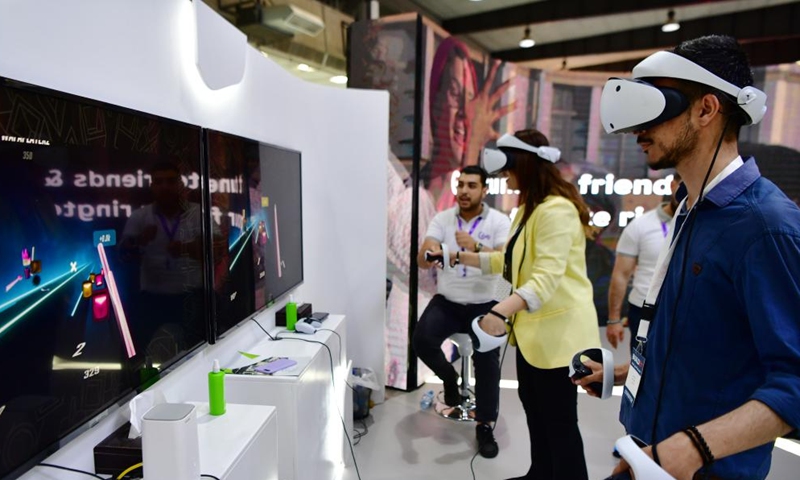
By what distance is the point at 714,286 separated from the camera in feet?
3.24

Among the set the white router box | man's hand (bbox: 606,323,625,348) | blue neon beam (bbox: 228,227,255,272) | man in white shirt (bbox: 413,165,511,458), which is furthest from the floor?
the white router box

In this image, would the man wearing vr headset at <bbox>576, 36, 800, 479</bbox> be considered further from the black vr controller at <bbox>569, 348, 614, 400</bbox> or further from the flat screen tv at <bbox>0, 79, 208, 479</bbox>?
the flat screen tv at <bbox>0, 79, 208, 479</bbox>

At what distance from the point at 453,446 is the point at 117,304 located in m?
2.27

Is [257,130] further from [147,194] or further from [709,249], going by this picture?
[709,249]

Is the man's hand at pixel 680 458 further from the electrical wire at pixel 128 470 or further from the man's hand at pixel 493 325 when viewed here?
the electrical wire at pixel 128 470

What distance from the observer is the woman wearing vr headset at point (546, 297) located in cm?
194

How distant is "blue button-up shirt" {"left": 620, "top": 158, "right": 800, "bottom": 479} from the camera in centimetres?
87

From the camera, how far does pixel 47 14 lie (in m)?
1.11

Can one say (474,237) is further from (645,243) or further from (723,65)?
(723,65)

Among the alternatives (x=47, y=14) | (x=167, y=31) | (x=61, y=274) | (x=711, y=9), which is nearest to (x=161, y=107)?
(x=167, y=31)

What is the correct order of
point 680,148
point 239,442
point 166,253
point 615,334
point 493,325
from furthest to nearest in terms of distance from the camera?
point 615,334, point 493,325, point 166,253, point 239,442, point 680,148

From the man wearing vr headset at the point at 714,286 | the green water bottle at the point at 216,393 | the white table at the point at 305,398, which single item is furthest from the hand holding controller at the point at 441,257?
the man wearing vr headset at the point at 714,286

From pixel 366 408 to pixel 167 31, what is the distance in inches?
99.9

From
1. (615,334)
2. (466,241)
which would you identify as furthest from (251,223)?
(615,334)
